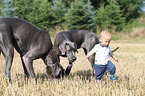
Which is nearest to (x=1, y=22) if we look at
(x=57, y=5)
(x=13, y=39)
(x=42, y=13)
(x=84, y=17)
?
(x=13, y=39)

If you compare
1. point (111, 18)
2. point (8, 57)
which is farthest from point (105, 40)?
point (111, 18)

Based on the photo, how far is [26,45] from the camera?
375 cm

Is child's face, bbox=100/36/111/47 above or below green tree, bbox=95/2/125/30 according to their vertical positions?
above

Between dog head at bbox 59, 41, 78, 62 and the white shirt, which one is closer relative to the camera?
dog head at bbox 59, 41, 78, 62

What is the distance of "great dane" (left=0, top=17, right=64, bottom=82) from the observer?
139 inches

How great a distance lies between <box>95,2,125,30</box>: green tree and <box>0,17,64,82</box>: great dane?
2176 cm

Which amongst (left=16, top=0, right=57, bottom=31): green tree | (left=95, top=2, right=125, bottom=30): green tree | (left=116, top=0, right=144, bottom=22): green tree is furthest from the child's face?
(left=116, top=0, right=144, bottom=22): green tree

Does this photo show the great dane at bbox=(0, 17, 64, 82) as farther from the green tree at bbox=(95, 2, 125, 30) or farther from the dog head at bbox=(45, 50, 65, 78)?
the green tree at bbox=(95, 2, 125, 30)

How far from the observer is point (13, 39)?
12.0ft

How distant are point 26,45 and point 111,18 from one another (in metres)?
23.5

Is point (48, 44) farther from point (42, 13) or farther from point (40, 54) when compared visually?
point (42, 13)

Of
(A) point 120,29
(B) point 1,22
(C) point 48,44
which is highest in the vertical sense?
(B) point 1,22

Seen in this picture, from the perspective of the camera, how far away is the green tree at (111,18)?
25016 mm

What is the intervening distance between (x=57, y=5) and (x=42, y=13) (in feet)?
12.0
